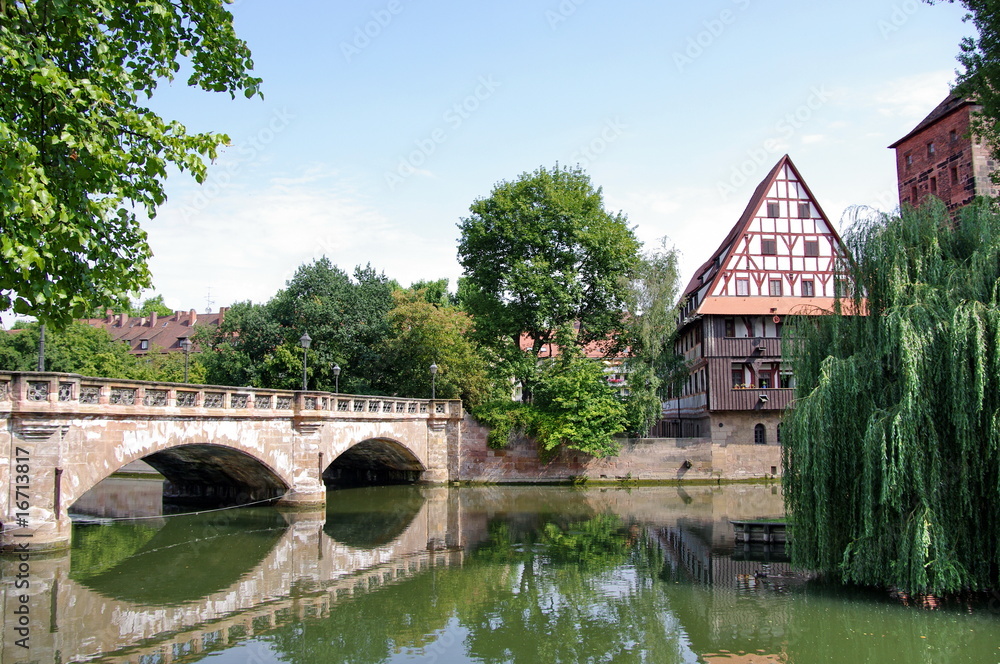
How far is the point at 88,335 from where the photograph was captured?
161 ft

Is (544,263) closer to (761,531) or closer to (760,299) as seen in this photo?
(760,299)

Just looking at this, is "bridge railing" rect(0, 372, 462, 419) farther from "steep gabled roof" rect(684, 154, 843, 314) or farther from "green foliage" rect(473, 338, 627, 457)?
"steep gabled roof" rect(684, 154, 843, 314)

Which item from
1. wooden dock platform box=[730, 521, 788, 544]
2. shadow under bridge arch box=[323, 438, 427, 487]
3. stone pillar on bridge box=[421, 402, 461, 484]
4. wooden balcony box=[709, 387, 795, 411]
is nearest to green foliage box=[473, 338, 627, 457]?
stone pillar on bridge box=[421, 402, 461, 484]

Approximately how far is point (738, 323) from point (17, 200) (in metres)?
32.8

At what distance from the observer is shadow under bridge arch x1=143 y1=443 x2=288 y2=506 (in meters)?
24.4

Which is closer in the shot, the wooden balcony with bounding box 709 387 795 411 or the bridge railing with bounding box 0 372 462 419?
the bridge railing with bounding box 0 372 462 419

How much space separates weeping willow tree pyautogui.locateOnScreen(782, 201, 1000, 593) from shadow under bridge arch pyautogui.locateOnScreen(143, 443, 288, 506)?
1607 cm

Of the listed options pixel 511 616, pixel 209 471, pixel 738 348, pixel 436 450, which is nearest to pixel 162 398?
pixel 209 471

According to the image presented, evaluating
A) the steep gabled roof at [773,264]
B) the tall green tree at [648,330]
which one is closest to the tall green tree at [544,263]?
the tall green tree at [648,330]

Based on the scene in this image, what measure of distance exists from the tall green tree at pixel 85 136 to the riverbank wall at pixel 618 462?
90.5ft

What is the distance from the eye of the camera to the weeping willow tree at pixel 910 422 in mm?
12094

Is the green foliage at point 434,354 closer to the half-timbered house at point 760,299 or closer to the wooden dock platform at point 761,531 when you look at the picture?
the half-timbered house at point 760,299

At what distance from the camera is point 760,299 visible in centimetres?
3584

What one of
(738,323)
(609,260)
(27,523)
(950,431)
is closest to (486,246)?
(609,260)
